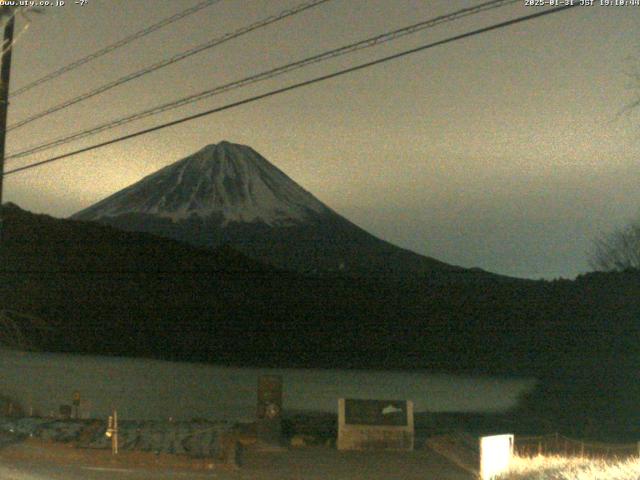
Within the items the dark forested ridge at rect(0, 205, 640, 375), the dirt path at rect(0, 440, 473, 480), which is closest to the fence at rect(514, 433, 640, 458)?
the dirt path at rect(0, 440, 473, 480)

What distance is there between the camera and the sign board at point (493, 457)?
32.1ft

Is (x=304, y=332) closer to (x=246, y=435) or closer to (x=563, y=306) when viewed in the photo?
(x=563, y=306)

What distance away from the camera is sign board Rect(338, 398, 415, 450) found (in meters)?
14.5

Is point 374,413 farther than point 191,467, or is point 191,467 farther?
point 374,413

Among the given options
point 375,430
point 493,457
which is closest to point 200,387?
point 375,430

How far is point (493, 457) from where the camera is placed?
1003 centimetres

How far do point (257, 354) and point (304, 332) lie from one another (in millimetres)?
1705

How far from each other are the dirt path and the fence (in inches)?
74.6

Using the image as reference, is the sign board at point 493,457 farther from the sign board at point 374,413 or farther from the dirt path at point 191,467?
the sign board at point 374,413

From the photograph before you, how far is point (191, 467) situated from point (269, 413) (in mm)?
3487

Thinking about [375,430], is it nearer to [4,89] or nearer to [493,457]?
[493,457]

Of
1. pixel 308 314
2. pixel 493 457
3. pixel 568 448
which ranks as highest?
pixel 308 314

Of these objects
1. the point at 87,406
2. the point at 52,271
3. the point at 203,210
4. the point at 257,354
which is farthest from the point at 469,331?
the point at 203,210

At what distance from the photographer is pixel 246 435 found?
15.3 m
